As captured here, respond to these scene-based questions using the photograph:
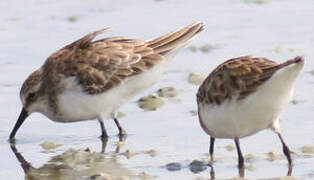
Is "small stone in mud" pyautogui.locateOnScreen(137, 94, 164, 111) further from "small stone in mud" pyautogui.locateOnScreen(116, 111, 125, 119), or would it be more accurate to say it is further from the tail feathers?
the tail feathers

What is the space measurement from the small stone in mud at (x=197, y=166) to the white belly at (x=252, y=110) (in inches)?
14.2

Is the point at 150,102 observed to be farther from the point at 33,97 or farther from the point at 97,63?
the point at 33,97

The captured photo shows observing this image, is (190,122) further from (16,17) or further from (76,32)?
(16,17)

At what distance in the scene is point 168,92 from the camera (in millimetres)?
13883

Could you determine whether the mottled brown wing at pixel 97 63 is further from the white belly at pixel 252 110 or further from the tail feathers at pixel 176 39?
the white belly at pixel 252 110

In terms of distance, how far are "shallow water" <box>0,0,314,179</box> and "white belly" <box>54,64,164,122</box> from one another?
0.88 ft

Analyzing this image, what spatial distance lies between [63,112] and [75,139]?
0.38 meters

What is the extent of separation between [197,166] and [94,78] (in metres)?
2.39

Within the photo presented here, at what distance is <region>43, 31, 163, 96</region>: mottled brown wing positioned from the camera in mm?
12781

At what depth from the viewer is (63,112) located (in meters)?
12.7

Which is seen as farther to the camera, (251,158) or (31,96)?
(31,96)

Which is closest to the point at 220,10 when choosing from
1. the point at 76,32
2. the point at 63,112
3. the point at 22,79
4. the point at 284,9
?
the point at 284,9

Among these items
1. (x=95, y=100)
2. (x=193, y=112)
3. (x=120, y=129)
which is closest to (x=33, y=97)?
(x=95, y=100)

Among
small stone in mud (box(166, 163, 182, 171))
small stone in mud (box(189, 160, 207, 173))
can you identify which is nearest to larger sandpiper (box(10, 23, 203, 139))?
small stone in mud (box(166, 163, 182, 171))
